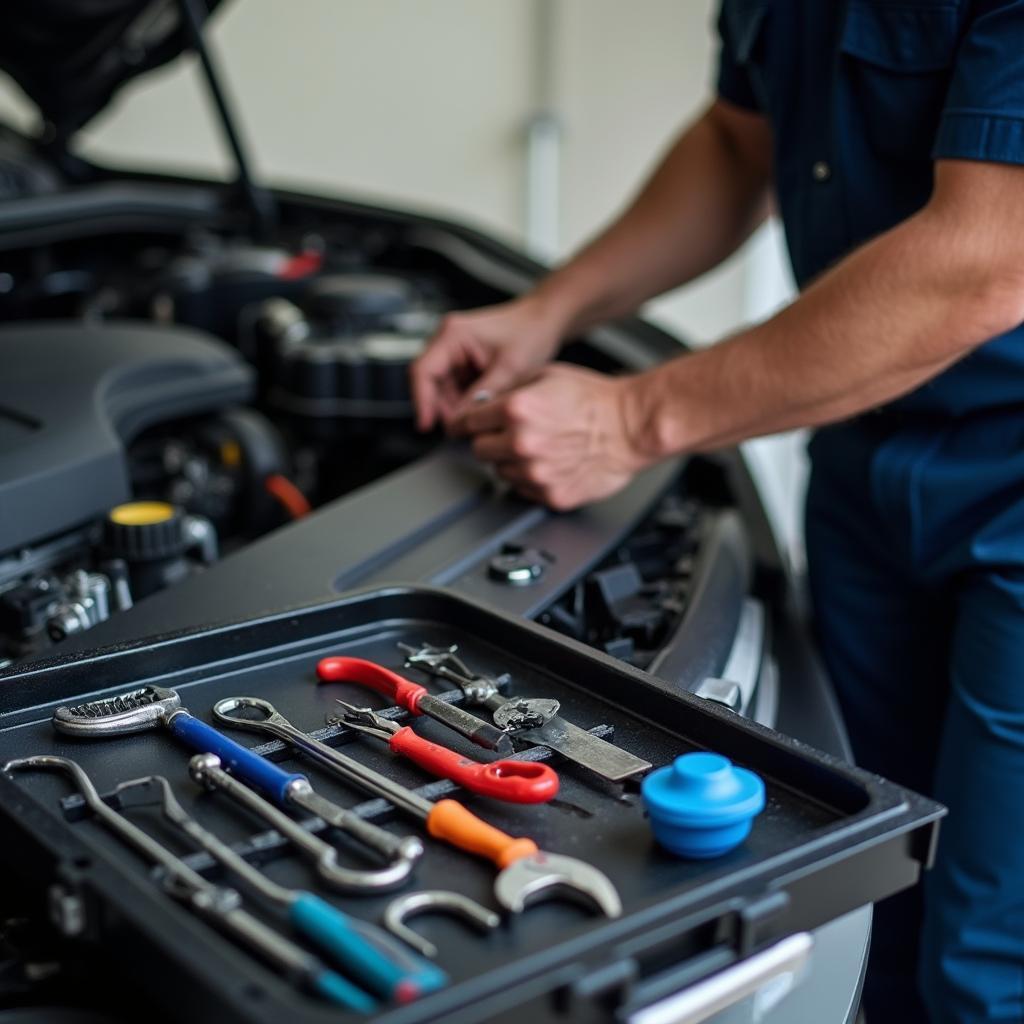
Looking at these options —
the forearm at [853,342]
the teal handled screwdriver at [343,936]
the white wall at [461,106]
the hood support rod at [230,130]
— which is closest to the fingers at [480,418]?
the forearm at [853,342]

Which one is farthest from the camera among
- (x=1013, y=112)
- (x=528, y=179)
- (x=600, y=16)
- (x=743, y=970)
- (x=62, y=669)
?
(x=528, y=179)

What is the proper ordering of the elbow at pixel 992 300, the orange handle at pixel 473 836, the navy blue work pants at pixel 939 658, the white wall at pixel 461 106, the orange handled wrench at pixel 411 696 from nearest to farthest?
the orange handle at pixel 473 836, the orange handled wrench at pixel 411 696, the elbow at pixel 992 300, the navy blue work pants at pixel 939 658, the white wall at pixel 461 106

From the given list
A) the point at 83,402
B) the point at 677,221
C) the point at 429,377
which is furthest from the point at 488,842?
the point at 677,221

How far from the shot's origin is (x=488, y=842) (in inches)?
21.3

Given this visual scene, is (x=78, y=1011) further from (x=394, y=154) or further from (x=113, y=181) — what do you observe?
(x=394, y=154)

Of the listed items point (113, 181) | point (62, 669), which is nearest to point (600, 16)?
point (113, 181)

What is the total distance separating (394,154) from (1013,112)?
2896mm

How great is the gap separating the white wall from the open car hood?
1.53 meters

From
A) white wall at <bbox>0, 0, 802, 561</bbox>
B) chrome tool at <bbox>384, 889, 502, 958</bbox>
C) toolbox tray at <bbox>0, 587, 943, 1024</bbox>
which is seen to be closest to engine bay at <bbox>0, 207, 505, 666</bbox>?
toolbox tray at <bbox>0, 587, 943, 1024</bbox>

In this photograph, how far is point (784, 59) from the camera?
1121 mm

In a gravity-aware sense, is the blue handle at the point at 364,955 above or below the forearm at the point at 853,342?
below

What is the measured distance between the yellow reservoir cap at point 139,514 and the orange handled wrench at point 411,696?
8.4 inches

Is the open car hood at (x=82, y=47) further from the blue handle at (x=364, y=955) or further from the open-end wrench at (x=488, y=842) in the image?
the blue handle at (x=364, y=955)

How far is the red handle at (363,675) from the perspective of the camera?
70 centimetres
